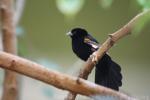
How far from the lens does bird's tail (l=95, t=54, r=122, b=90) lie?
421mm

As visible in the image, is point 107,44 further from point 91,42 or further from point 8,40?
point 8,40

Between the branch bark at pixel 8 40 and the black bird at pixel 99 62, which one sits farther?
the branch bark at pixel 8 40

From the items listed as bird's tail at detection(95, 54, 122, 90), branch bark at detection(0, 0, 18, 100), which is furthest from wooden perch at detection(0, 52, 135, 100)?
branch bark at detection(0, 0, 18, 100)

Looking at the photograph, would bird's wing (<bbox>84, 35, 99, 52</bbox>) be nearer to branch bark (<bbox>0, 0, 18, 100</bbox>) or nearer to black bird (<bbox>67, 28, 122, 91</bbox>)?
black bird (<bbox>67, 28, 122, 91</bbox>)

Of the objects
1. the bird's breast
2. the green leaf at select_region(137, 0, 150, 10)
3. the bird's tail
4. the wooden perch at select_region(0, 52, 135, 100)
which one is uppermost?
the green leaf at select_region(137, 0, 150, 10)

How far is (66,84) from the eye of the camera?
44 centimetres

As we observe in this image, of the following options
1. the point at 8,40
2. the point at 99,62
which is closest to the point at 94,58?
the point at 99,62

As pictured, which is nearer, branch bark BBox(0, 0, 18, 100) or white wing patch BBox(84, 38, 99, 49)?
white wing patch BBox(84, 38, 99, 49)

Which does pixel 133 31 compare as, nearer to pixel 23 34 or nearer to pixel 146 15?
pixel 146 15

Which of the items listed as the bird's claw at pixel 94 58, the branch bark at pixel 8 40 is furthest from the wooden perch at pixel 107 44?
the branch bark at pixel 8 40

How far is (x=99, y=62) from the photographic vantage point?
439 millimetres

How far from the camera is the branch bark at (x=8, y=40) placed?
797 mm

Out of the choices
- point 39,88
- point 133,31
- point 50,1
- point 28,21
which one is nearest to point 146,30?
point 133,31

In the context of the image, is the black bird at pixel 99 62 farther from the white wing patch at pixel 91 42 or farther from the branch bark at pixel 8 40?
the branch bark at pixel 8 40
